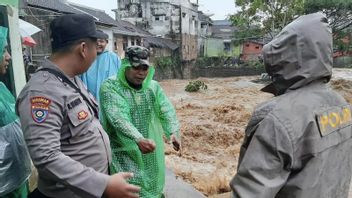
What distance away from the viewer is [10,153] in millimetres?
1895

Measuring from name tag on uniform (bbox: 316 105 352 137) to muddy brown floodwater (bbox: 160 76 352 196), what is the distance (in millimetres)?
3490

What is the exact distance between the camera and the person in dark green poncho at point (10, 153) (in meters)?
1.87

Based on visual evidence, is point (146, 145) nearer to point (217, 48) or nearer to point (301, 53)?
point (301, 53)

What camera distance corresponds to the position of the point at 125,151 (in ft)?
8.62

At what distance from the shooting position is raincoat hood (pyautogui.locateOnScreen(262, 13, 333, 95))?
1.34 metres

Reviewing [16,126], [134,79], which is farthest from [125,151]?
[16,126]

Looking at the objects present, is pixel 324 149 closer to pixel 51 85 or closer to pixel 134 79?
pixel 51 85

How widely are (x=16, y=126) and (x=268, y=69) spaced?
144cm

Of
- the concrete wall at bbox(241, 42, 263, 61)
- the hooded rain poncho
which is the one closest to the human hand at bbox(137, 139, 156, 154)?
the hooded rain poncho

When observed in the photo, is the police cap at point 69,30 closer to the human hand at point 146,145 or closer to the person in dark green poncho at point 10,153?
the person in dark green poncho at point 10,153

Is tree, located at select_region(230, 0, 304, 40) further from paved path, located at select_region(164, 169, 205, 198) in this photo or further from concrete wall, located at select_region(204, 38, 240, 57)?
paved path, located at select_region(164, 169, 205, 198)

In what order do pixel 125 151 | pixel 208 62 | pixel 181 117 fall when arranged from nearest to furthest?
pixel 125 151 < pixel 181 117 < pixel 208 62

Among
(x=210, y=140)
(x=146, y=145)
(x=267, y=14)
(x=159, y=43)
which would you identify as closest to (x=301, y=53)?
(x=146, y=145)

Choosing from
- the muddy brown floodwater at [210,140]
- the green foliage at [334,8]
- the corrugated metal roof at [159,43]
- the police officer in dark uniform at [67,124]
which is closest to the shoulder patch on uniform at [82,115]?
the police officer in dark uniform at [67,124]
